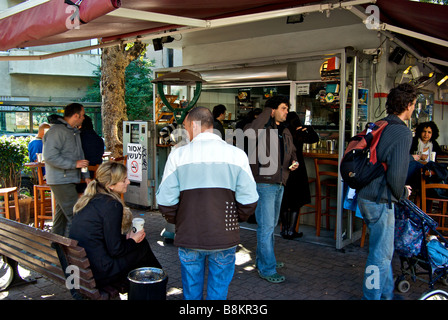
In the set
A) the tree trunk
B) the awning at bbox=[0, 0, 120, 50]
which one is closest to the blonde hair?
the awning at bbox=[0, 0, 120, 50]

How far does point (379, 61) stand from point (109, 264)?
4851 millimetres

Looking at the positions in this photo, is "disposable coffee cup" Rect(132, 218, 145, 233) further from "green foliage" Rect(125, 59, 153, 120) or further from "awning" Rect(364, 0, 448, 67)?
"green foliage" Rect(125, 59, 153, 120)

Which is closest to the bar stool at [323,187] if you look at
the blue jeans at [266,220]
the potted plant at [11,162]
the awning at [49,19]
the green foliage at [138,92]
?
the blue jeans at [266,220]

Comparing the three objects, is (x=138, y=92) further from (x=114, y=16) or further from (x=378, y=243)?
(x=378, y=243)

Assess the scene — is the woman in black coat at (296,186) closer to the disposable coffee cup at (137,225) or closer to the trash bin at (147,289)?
the disposable coffee cup at (137,225)

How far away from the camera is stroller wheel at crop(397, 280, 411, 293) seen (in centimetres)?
411

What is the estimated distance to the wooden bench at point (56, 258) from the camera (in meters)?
3.07

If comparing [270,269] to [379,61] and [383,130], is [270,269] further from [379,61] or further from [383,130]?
[379,61]

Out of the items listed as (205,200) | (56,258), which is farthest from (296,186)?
(56,258)

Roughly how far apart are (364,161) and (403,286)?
5.24 ft

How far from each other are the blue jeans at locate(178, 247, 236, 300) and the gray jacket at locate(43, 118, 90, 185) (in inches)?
99.1

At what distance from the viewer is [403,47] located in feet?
19.4

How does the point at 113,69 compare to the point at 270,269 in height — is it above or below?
above
